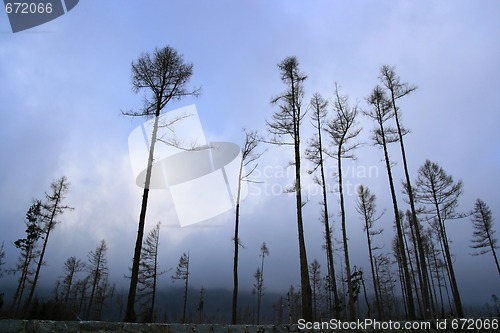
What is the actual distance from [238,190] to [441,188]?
12.2 meters

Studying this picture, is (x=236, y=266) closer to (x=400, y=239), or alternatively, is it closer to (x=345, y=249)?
(x=345, y=249)

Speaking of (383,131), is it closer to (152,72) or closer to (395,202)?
(395,202)

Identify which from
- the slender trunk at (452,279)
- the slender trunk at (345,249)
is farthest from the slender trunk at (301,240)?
the slender trunk at (452,279)

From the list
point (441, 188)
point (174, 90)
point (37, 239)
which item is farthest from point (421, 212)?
point (37, 239)

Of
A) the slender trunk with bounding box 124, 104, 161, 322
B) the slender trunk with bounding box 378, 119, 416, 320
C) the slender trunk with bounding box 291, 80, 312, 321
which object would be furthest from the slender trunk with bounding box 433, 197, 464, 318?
the slender trunk with bounding box 124, 104, 161, 322

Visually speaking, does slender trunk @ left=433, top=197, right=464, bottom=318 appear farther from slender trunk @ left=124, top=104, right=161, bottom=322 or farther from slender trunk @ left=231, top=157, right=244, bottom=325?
slender trunk @ left=124, top=104, right=161, bottom=322

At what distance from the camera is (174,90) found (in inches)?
443

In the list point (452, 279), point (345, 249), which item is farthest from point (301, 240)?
point (452, 279)

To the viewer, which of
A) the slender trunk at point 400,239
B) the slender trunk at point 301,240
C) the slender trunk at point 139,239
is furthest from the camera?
the slender trunk at point 400,239

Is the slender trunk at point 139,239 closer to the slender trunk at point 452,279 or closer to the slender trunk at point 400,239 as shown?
the slender trunk at point 400,239

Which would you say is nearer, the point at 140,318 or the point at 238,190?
the point at 140,318

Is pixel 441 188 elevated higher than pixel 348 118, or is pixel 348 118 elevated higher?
pixel 348 118

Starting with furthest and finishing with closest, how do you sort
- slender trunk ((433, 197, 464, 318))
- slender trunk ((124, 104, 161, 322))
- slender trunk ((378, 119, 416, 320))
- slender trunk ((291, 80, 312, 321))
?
1. slender trunk ((433, 197, 464, 318))
2. slender trunk ((378, 119, 416, 320))
3. slender trunk ((291, 80, 312, 321))
4. slender trunk ((124, 104, 161, 322))

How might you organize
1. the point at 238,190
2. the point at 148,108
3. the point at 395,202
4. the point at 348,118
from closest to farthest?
the point at 148,108
the point at 395,202
the point at 348,118
the point at 238,190
